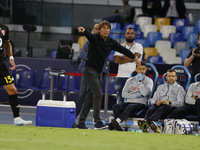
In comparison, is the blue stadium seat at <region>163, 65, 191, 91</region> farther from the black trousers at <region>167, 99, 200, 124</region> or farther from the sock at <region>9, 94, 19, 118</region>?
the sock at <region>9, 94, 19, 118</region>

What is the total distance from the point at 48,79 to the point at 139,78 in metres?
5.55

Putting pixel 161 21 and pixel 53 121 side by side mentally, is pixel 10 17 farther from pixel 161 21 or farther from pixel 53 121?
pixel 53 121

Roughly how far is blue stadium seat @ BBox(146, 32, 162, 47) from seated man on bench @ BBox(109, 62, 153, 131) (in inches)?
300

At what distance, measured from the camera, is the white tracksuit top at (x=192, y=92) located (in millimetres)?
8023

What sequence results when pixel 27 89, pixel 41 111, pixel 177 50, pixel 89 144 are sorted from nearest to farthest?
pixel 89 144 → pixel 41 111 → pixel 27 89 → pixel 177 50

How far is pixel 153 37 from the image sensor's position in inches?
637

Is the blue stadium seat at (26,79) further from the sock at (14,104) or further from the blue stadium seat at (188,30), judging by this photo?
the sock at (14,104)

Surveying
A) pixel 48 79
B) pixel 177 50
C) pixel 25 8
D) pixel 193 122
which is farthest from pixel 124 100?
pixel 25 8

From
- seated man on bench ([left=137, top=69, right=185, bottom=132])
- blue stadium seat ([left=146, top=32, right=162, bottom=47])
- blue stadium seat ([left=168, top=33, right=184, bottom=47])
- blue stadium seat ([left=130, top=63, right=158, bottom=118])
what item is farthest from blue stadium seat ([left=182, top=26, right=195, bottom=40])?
seated man on bench ([left=137, top=69, right=185, bottom=132])

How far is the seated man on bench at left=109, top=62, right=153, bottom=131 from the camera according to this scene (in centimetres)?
803

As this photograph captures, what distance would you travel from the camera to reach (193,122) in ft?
25.4

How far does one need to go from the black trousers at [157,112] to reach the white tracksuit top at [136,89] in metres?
0.35

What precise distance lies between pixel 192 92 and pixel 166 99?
47 cm

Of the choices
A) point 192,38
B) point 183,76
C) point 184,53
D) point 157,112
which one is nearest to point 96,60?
point 157,112
